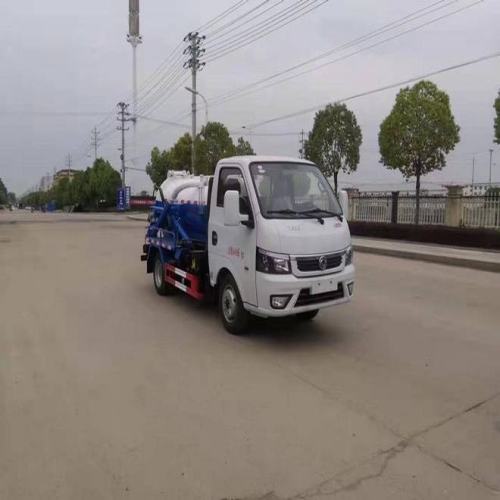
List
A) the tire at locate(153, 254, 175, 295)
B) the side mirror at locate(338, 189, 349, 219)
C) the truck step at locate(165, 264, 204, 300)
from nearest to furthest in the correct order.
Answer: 1. the side mirror at locate(338, 189, 349, 219)
2. the truck step at locate(165, 264, 204, 300)
3. the tire at locate(153, 254, 175, 295)

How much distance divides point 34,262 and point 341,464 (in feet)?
39.7

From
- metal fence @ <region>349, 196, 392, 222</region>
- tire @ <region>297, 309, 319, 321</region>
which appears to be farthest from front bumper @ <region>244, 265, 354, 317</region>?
metal fence @ <region>349, 196, 392, 222</region>

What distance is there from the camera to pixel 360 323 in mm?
7344

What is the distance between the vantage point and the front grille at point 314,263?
5.99m

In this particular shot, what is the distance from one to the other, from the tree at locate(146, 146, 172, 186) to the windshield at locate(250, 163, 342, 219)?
53553 mm

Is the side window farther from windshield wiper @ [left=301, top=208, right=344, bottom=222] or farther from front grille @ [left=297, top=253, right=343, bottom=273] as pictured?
front grille @ [left=297, top=253, right=343, bottom=273]

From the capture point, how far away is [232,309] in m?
6.64

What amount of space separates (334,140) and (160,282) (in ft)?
74.5

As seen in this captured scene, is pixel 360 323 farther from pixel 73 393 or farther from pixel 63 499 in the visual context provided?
pixel 63 499

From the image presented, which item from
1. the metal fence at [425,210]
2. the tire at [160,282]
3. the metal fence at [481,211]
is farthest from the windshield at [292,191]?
the metal fence at [425,210]

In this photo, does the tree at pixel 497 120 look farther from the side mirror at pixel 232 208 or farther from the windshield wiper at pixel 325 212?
the side mirror at pixel 232 208

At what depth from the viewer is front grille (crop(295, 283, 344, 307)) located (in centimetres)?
603

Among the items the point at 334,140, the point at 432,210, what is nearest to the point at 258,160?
the point at 432,210

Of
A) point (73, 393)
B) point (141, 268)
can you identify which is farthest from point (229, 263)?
point (141, 268)
